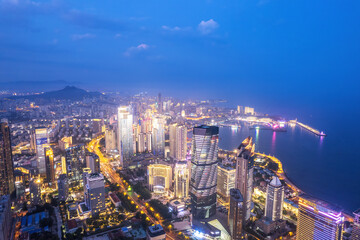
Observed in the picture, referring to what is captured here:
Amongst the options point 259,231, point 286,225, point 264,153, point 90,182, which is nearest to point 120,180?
point 90,182

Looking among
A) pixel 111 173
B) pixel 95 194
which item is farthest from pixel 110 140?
pixel 95 194

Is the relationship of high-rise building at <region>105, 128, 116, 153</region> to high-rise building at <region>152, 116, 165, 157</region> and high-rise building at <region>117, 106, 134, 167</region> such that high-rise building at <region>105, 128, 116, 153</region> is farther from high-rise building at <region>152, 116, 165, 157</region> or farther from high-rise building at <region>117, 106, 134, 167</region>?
high-rise building at <region>152, 116, 165, 157</region>

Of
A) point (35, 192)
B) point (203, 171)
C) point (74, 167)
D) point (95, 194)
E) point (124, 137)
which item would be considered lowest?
point (35, 192)

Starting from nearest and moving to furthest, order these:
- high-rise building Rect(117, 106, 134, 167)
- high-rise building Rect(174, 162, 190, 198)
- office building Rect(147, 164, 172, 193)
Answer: high-rise building Rect(174, 162, 190, 198) < office building Rect(147, 164, 172, 193) < high-rise building Rect(117, 106, 134, 167)

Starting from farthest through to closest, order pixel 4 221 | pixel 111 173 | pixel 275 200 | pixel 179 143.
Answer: pixel 179 143
pixel 111 173
pixel 275 200
pixel 4 221

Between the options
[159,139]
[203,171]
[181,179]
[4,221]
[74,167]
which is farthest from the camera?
[159,139]

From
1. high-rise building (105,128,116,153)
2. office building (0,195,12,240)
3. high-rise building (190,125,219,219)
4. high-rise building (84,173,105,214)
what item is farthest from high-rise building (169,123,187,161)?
office building (0,195,12,240)

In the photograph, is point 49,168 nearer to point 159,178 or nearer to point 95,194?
point 95,194
